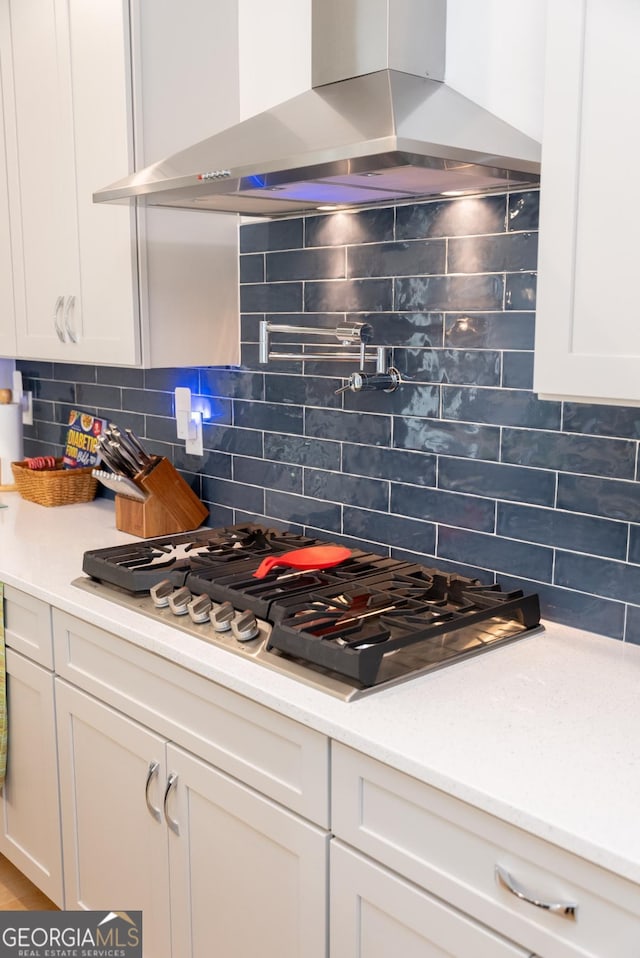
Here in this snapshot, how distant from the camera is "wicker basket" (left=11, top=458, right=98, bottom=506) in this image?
124 inches

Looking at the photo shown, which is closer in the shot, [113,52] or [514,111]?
[514,111]

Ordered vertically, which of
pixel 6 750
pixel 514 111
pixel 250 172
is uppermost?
pixel 514 111

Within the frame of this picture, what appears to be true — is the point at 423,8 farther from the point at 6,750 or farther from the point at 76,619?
the point at 6,750

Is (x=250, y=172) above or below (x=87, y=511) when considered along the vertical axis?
above

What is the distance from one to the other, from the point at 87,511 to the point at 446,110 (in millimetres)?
1928

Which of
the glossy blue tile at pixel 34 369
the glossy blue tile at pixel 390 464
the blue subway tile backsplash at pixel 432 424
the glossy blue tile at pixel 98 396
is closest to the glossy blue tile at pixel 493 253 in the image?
the blue subway tile backsplash at pixel 432 424

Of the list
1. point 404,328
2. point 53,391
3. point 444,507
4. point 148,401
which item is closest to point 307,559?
point 444,507

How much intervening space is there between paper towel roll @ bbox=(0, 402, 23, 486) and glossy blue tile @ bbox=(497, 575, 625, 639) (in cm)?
230

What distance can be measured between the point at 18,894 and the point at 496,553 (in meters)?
1.70

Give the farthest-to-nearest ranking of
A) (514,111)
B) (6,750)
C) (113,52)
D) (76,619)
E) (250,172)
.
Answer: (6,750)
(113,52)
(76,619)
(514,111)
(250,172)

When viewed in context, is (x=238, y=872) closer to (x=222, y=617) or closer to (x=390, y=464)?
(x=222, y=617)

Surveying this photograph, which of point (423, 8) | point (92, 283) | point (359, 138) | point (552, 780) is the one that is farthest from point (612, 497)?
point (92, 283)

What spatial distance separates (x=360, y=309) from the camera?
2301mm

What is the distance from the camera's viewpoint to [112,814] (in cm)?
214
